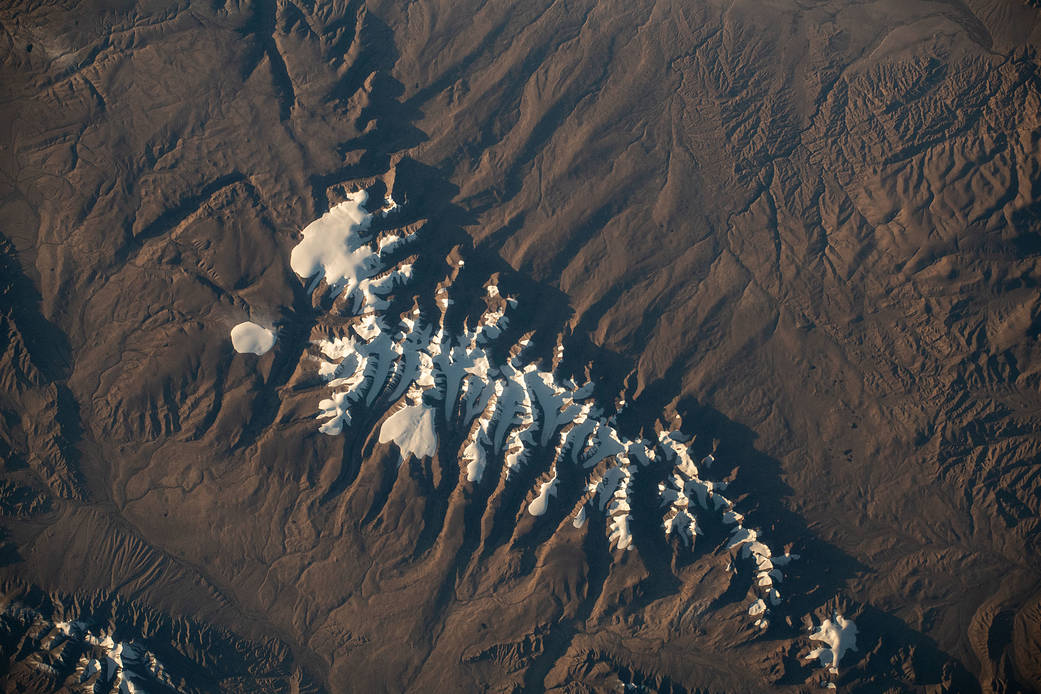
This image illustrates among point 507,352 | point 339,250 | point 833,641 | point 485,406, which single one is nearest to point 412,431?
point 485,406

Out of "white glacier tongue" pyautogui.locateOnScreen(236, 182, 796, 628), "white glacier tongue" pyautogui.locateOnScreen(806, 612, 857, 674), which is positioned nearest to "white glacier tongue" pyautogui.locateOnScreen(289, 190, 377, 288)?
"white glacier tongue" pyautogui.locateOnScreen(236, 182, 796, 628)

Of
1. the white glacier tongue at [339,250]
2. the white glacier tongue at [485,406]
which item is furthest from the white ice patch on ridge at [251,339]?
the white glacier tongue at [339,250]

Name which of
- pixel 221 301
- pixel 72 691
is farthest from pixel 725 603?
pixel 72 691

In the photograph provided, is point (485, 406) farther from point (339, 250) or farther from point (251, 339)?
point (251, 339)

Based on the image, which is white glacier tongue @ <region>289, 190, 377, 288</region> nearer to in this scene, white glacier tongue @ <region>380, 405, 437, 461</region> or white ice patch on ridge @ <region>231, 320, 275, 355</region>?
white ice patch on ridge @ <region>231, 320, 275, 355</region>

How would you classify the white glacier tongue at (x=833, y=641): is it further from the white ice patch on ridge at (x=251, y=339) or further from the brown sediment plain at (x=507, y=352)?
the white ice patch on ridge at (x=251, y=339)

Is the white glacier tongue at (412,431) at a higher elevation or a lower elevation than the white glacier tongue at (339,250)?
lower
